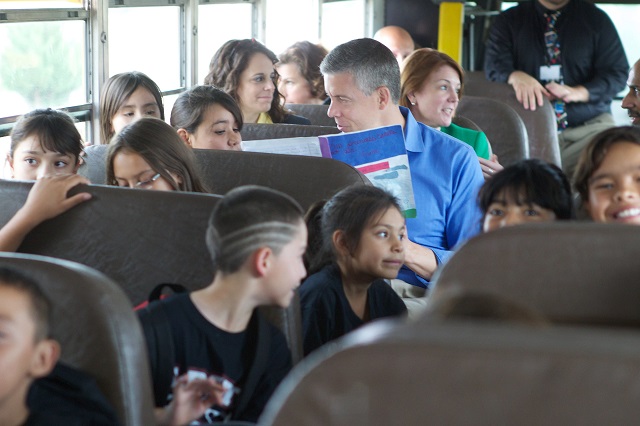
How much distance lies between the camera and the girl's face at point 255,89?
412 centimetres

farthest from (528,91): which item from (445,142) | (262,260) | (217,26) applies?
(262,260)

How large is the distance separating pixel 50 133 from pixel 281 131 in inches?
34.2

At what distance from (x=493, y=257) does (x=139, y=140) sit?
4.37ft

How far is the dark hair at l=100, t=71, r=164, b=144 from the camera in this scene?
3.47m

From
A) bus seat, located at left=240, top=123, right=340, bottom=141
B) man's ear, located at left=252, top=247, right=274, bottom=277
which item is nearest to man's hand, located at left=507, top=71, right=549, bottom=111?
bus seat, located at left=240, top=123, right=340, bottom=141

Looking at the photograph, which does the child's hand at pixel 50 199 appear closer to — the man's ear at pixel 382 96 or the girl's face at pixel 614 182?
the girl's face at pixel 614 182

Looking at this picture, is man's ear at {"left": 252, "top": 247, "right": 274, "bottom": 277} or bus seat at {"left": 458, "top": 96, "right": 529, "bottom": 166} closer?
man's ear at {"left": 252, "top": 247, "right": 274, "bottom": 277}

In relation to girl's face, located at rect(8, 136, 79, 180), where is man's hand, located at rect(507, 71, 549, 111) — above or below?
above

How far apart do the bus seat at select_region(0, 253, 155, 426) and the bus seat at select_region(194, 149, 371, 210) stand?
45.7 inches

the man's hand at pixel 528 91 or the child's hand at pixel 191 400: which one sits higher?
the man's hand at pixel 528 91

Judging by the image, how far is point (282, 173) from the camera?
2.49m

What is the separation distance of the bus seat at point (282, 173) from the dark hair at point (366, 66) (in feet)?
2.39

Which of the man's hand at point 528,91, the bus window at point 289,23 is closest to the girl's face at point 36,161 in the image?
the man's hand at point 528,91

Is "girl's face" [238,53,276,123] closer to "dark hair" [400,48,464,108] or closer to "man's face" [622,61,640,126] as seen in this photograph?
"dark hair" [400,48,464,108]
